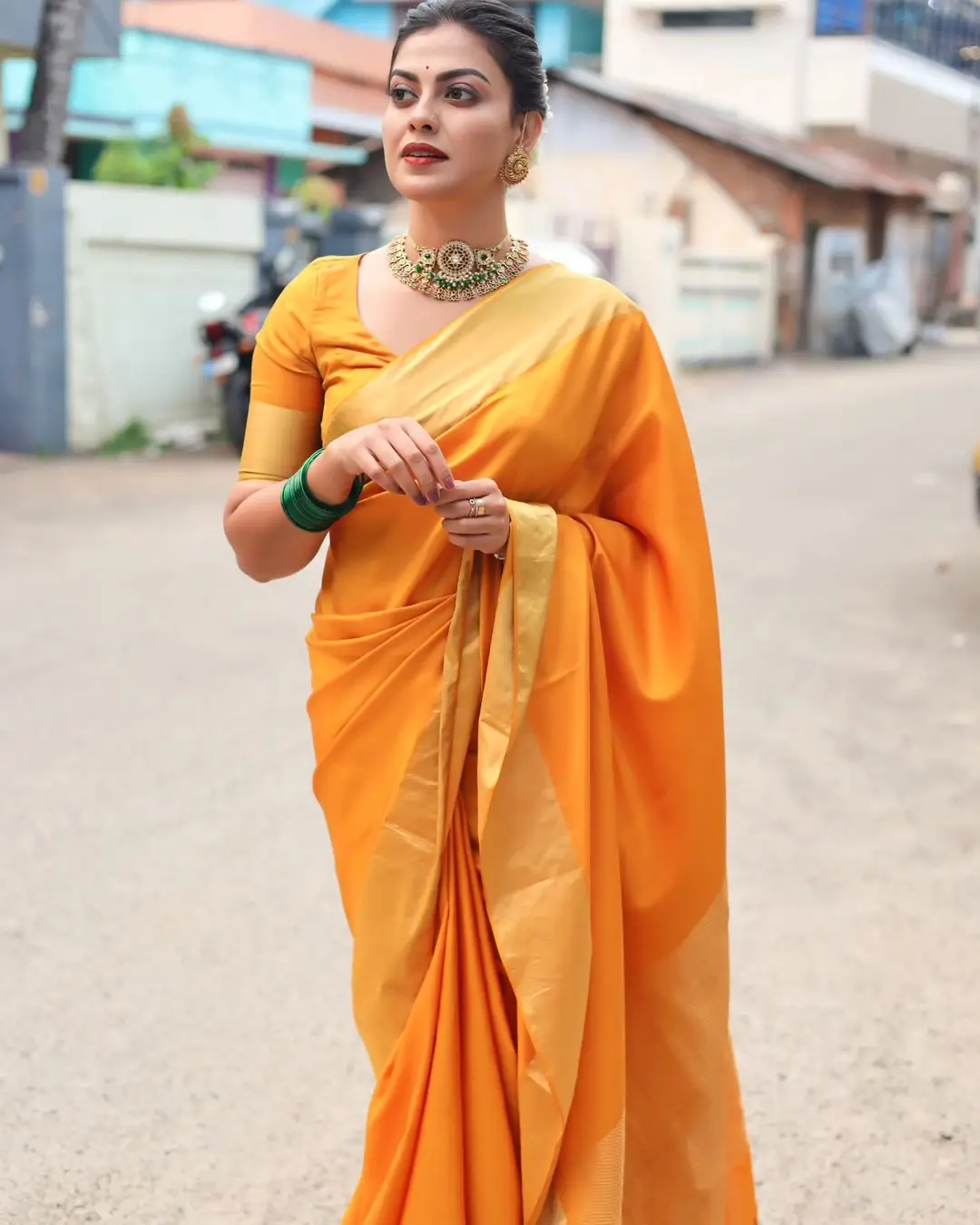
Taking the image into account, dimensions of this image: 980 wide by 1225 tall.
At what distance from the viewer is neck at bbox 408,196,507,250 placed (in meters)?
2.14

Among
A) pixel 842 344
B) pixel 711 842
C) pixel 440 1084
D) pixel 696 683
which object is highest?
pixel 696 683

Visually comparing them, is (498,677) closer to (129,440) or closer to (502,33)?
(502,33)

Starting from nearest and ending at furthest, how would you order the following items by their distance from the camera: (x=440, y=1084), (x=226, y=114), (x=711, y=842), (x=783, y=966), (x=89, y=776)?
(x=440, y=1084)
(x=711, y=842)
(x=783, y=966)
(x=89, y=776)
(x=226, y=114)

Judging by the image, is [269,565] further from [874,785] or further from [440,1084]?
[874,785]

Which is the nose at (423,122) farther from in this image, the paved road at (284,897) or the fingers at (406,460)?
the paved road at (284,897)

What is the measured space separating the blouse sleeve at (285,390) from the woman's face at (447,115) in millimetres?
226

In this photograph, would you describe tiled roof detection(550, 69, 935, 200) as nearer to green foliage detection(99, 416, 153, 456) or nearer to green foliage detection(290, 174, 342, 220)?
green foliage detection(290, 174, 342, 220)

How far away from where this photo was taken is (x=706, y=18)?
31.5 meters

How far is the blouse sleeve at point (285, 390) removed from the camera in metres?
2.19

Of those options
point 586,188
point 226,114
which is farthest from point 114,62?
point 586,188

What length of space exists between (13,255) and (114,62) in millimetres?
10780

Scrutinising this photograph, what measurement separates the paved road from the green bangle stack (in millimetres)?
1254

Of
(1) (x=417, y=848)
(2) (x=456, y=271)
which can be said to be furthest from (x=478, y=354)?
(1) (x=417, y=848)

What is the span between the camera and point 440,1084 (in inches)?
82.5
